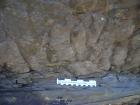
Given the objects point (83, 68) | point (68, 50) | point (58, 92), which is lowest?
point (58, 92)

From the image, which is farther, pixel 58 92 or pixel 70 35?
pixel 58 92

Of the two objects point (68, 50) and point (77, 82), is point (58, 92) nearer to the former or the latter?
point (77, 82)

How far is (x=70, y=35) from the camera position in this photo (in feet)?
6.63

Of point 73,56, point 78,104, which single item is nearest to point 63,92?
point 78,104

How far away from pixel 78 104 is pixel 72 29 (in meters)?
0.53

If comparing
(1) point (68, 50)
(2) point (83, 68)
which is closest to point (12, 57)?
(1) point (68, 50)

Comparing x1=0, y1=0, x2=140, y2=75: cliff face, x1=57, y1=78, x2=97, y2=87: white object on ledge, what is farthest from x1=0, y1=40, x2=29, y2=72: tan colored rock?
x1=57, y1=78, x2=97, y2=87: white object on ledge

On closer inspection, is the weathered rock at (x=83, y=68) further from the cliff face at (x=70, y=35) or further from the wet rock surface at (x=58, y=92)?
the wet rock surface at (x=58, y=92)

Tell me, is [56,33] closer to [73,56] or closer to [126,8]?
[73,56]

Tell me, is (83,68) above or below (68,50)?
below

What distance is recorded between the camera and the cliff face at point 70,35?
1.94 m

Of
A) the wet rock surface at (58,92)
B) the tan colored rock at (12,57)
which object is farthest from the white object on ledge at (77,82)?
the tan colored rock at (12,57)

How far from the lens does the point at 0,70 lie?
2.12 metres

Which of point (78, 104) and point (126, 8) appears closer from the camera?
point (126, 8)
